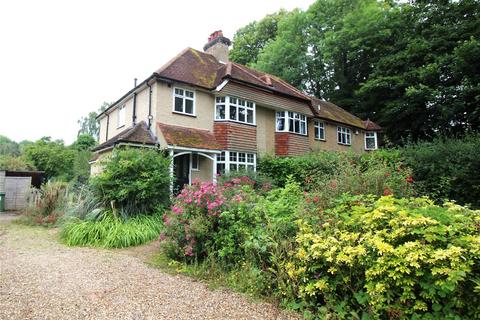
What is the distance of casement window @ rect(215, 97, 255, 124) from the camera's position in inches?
585

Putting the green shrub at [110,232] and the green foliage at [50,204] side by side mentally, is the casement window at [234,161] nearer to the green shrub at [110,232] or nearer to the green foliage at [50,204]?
the green shrub at [110,232]

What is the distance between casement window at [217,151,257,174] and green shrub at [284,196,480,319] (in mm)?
10547

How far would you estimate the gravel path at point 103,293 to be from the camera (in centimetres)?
355

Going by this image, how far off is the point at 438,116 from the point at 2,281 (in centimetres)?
2705

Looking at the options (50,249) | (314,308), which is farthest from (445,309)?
(50,249)

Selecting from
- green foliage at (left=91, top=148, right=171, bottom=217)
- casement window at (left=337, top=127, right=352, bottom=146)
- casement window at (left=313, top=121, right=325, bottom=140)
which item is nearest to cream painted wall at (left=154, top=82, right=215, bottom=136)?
green foliage at (left=91, top=148, right=171, bottom=217)

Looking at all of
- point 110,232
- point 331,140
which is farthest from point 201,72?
point 331,140

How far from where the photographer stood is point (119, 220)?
829 cm

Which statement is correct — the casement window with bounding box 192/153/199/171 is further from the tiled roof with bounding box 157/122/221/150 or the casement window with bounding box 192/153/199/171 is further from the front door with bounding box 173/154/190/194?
the tiled roof with bounding box 157/122/221/150

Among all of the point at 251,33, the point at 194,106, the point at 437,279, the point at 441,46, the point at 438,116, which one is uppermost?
the point at 251,33

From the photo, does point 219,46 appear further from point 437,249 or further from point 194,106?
point 437,249

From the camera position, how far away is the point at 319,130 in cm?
2028

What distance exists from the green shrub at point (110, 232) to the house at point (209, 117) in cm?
373

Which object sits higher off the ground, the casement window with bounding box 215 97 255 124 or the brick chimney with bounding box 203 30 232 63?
the brick chimney with bounding box 203 30 232 63
